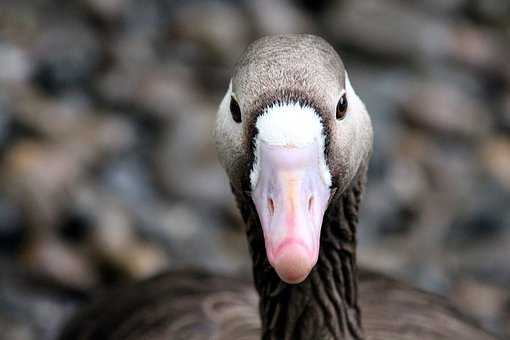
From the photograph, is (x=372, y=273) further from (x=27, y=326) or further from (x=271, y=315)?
(x=27, y=326)

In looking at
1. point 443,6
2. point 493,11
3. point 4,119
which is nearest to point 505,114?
point 493,11

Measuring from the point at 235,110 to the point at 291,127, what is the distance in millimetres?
280

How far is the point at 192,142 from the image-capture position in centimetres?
613

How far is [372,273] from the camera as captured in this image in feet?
14.8

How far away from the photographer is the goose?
2.89 metres

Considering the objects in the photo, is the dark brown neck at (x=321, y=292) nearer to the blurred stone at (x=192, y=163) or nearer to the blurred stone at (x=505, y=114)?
the blurred stone at (x=192, y=163)

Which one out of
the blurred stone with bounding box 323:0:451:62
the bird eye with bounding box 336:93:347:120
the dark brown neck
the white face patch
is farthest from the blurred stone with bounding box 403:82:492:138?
the white face patch

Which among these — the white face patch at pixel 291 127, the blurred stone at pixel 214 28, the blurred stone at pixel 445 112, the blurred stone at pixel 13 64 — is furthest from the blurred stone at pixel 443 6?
the white face patch at pixel 291 127

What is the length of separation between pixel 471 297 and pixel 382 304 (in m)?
1.53

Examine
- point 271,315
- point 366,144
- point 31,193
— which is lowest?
point 271,315

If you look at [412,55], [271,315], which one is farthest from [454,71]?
[271,315]

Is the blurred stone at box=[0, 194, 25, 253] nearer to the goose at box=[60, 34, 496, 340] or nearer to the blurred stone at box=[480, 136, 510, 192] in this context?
the goose at box=[60, 34, 496, 340]

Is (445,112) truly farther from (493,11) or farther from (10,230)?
(10,230)

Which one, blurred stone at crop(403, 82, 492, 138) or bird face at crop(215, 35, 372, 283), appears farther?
blurred stone at crop(403, 82, 492, 138)
